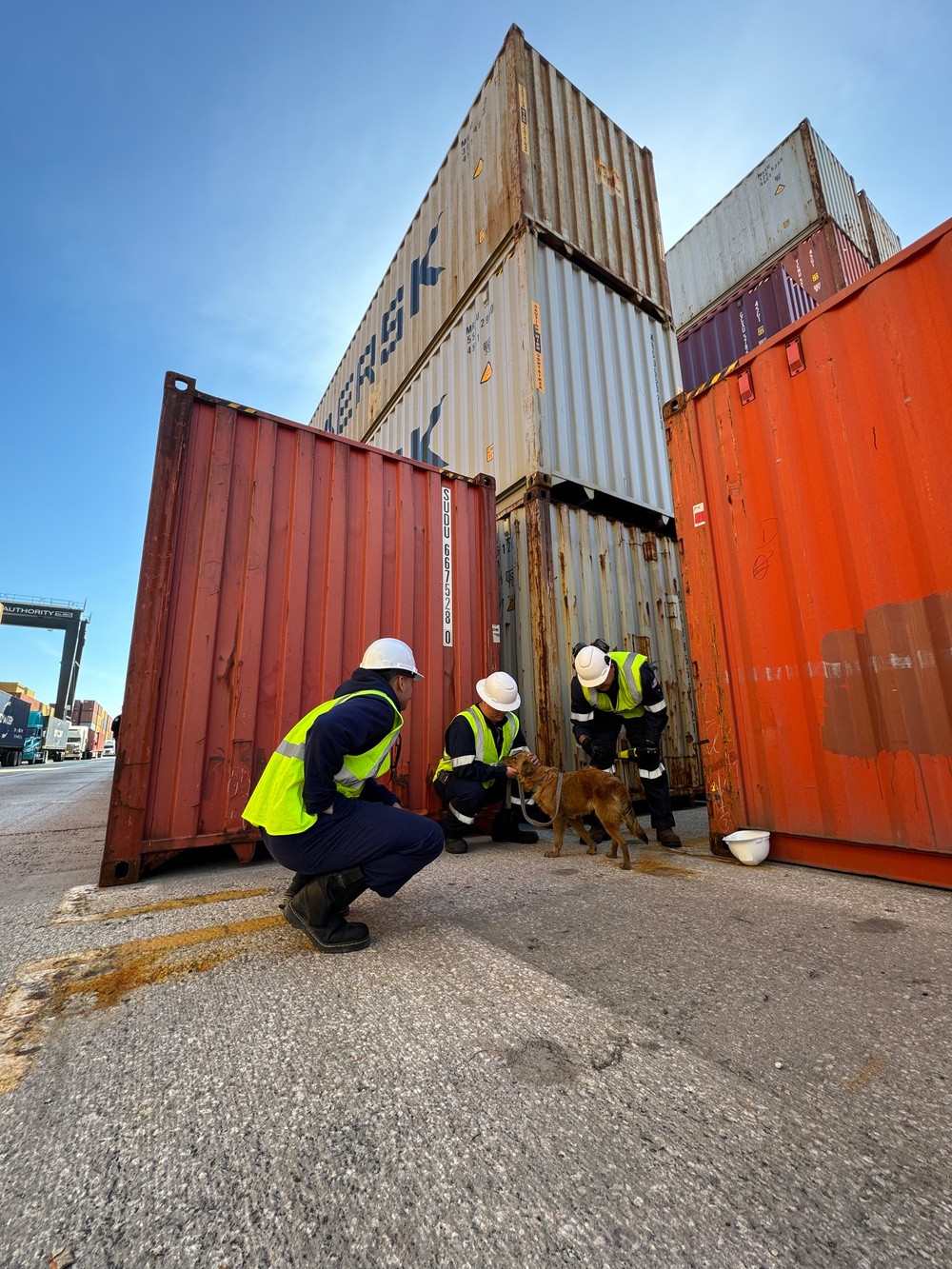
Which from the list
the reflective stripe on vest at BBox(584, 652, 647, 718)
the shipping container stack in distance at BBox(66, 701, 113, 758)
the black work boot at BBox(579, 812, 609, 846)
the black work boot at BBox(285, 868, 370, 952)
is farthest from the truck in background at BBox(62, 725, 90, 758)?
the black work boot at BBox(285, 868, 370, 952)

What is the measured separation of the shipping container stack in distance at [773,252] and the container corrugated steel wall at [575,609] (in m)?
6.29

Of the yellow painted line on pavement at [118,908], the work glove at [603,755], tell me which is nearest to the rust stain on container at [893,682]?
the work glove at [603,755]

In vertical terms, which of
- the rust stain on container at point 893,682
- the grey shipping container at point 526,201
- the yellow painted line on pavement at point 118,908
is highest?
the grey shipping container at point 526,201

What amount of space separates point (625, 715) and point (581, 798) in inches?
39.4

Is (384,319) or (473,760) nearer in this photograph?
(473,760)

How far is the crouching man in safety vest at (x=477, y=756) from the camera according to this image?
4293 mm

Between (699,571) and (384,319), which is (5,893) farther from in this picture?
(384,319)

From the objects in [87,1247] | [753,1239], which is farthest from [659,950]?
[87,1247]

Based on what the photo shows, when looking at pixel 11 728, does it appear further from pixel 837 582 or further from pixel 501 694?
pixel 837 582

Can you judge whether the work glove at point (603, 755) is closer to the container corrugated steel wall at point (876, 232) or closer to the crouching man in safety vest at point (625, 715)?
the crouching man in safety vest at point (625, 715)

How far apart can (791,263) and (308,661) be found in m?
12.1

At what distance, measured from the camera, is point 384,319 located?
9906 millimetres

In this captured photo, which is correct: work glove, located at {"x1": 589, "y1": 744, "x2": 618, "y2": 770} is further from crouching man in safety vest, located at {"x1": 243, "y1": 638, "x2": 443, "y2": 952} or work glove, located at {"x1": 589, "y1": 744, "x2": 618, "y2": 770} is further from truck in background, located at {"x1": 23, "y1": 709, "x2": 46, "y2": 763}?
truck in background, located at {"x1": 23, "y1": 709, "x2": 46, "y2": 763}

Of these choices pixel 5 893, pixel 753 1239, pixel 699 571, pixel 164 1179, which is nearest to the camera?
pixel 753 1239
